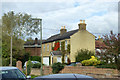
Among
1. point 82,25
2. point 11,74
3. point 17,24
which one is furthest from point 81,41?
point 11,74

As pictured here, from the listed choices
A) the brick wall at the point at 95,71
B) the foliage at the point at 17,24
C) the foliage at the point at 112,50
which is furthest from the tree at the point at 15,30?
the foliage at the point at 112,50

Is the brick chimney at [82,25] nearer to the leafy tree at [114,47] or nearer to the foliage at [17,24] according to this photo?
the foliage at [17,24]

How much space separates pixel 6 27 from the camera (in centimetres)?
4028

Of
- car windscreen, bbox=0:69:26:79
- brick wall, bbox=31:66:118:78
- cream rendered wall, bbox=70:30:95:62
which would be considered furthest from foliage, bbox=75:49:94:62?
car windscreen, bbox=0:69:26:79

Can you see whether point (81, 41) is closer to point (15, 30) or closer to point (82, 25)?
point (82, 25)

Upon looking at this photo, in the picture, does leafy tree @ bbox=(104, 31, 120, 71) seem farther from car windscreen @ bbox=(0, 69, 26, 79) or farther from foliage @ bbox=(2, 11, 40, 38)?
foliage @ bbox=(2, 11, 40, 38)

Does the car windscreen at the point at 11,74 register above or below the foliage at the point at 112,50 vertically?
below

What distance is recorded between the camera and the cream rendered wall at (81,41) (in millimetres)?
35594

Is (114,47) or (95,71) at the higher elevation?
(114,47)

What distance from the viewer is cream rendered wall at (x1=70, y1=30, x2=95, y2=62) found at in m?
35.6

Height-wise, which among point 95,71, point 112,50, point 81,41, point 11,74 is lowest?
point 95,71

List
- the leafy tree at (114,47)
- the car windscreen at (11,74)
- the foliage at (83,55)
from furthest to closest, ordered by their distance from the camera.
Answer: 1. the foliage at (83,55)
2. the leafy tree at (114,47)
3. the car windscreen at (11,74)

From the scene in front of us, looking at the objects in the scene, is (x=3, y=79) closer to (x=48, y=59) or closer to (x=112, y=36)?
(x=112, y=36)

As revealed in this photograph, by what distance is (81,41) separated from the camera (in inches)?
1442
